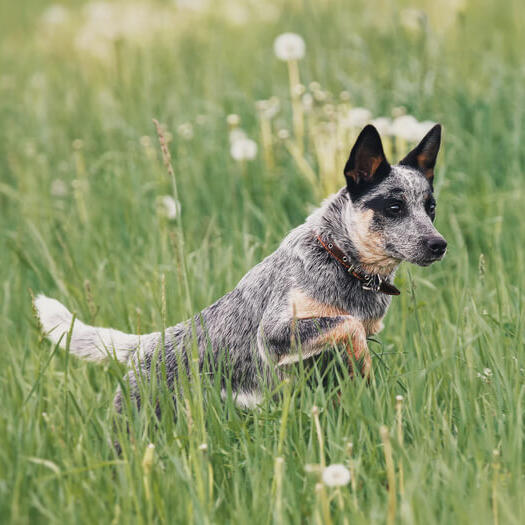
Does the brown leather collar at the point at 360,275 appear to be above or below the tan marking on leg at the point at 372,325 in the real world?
above

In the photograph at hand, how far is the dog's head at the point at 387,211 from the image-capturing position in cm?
315

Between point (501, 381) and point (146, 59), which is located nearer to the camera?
point (501, 381)

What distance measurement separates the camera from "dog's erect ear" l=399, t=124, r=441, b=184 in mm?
3385

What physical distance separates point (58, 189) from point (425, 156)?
164 inches

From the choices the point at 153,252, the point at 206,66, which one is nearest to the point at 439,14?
the point at 206,66

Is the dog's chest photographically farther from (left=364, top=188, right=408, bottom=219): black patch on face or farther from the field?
(left=364, top=188, right=408, bottom=219): black patch on face

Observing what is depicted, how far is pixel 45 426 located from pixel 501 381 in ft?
6.39

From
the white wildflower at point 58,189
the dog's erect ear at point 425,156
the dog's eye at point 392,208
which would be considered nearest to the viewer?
the dog's eye at point 392,208

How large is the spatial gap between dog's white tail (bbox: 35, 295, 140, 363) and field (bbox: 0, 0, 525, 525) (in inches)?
5.7

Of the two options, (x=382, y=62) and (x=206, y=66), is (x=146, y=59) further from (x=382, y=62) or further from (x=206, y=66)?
(x=382, y=62)

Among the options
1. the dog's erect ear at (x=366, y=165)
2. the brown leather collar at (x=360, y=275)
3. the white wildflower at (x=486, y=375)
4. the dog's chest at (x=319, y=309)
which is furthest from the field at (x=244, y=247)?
the dog's erect ear at (x=366, y=165)

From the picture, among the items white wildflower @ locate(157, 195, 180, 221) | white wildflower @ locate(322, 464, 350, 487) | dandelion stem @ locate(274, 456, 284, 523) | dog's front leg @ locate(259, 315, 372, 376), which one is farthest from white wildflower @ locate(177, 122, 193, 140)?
white wildflower @ locate(322, 464, 350, 487)

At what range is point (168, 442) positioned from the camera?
2.90 metres

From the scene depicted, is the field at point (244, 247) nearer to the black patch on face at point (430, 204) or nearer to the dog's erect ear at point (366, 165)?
the black patch on face at point (430, 204)
